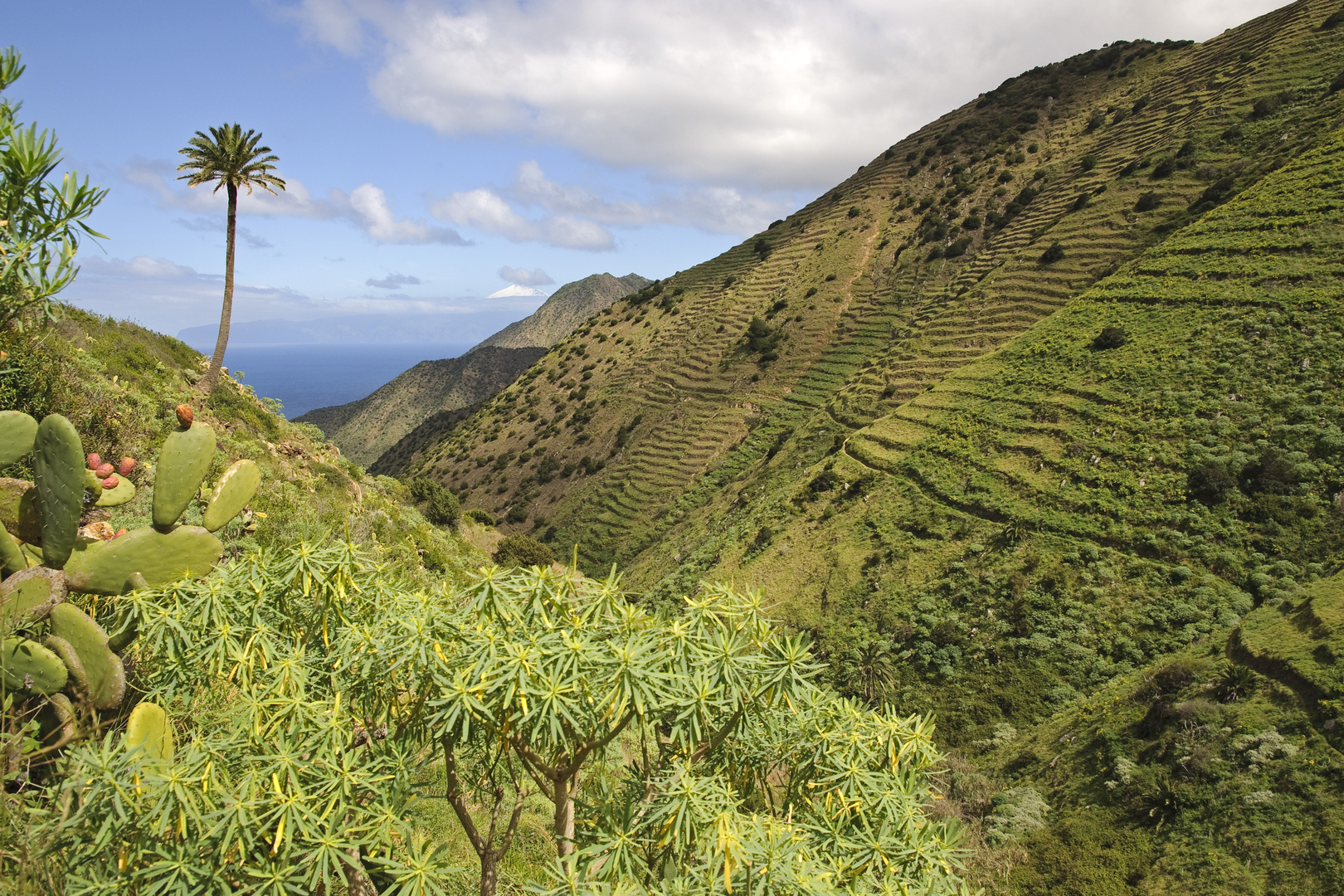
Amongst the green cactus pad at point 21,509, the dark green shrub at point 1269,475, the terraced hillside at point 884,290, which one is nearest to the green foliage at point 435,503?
the terraced hillside at point 884,290

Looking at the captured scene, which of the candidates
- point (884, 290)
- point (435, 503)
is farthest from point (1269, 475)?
point (884, 290)

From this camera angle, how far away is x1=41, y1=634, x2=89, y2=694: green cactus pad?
5.46 metres

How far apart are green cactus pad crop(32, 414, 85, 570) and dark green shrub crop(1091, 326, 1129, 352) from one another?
36.2 m

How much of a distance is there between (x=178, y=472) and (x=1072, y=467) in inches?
1141

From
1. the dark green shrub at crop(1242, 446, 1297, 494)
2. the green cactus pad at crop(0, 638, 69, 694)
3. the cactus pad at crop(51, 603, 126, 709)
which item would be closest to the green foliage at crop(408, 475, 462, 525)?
the cactus pad at crop(51, 603, 126, 709)

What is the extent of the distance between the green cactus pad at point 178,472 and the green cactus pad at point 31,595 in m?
0.94

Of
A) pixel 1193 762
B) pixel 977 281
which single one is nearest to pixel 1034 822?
pixel 1193 762

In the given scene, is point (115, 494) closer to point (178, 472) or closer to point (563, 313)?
point (178, 472)

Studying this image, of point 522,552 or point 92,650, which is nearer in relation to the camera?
point 92,650

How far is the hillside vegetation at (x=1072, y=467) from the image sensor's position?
14312 millimetres

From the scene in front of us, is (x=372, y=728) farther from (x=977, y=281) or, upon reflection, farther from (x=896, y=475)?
(x=977, y=281)

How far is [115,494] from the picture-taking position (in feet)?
24.8

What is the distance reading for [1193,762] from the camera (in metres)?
13.7

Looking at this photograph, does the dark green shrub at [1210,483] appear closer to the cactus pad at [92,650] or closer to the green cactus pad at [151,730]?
the green cactus pad at [151,730]
